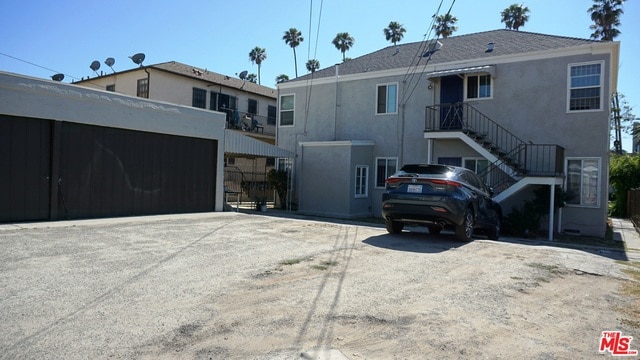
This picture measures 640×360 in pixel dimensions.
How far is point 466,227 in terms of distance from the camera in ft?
32.4

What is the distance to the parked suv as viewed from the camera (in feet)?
30.7

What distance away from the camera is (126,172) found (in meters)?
12.9

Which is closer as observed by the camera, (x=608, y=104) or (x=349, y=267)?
(x=349, y=267)

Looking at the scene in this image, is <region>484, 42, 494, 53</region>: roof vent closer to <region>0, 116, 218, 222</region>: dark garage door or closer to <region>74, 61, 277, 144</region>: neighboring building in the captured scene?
<region>0, 116, 218, 222</region>: dark garage door

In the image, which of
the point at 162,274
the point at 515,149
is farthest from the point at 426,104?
the point at 162,274

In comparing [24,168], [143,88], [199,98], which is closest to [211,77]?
[199,98]

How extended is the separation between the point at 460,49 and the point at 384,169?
621 centimetres

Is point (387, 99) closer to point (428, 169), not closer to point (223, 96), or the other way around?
point (428, 169)

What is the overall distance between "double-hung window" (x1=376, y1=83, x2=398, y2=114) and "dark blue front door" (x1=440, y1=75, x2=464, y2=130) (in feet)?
6.87

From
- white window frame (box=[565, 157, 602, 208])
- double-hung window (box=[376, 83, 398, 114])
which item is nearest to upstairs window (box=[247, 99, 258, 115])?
double-hung window (box=[376, 83, 398, 114])

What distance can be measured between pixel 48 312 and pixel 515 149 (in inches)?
602

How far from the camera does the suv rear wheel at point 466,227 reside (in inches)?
382

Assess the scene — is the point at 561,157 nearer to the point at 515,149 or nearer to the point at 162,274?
the point at 515,149
